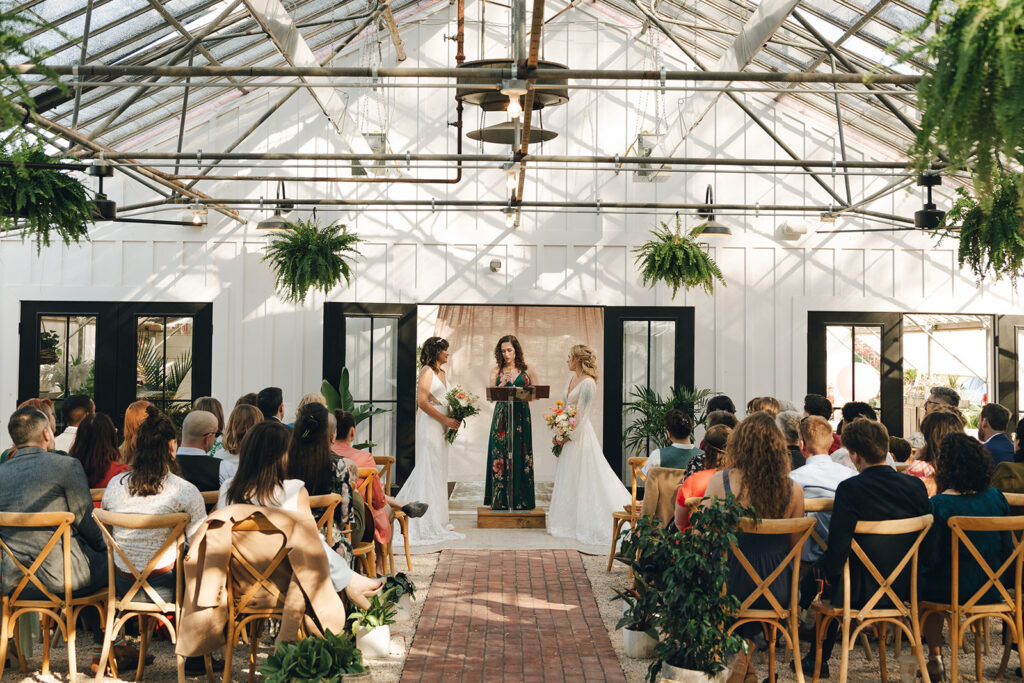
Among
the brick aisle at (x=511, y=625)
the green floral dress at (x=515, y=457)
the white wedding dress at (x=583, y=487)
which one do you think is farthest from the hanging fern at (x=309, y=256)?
the brick aisle at (x=511, y=625)

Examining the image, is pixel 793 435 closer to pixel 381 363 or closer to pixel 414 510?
pixel 414 510

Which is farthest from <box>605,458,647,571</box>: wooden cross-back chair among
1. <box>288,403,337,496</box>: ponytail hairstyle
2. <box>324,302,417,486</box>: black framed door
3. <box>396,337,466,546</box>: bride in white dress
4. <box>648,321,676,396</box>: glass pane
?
<box>324,302,417,486</box>: black framed door

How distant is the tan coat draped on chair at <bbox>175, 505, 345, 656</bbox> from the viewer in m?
4.09

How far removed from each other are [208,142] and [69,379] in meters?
3.26

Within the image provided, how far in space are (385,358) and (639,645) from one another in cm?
671

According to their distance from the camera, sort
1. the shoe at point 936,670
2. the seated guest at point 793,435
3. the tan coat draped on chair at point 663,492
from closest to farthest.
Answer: the shoe at point 936,670 → the tan coat draped on chair at point 663,492 → the seated guest at point 793,435

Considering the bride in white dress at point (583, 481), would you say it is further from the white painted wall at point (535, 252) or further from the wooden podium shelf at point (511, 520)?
the white painted wall at point (535, 252)

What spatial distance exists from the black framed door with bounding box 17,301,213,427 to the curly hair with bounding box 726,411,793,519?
819 cm

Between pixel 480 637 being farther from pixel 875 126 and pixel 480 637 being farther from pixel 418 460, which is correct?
pixel 875 126

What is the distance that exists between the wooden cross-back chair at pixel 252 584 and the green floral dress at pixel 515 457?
5006 mm

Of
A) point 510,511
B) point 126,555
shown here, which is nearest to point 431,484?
point 510,511

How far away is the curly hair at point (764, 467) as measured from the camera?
4422 mm

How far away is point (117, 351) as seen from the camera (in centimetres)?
1115

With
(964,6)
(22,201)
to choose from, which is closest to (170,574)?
(22,201)
